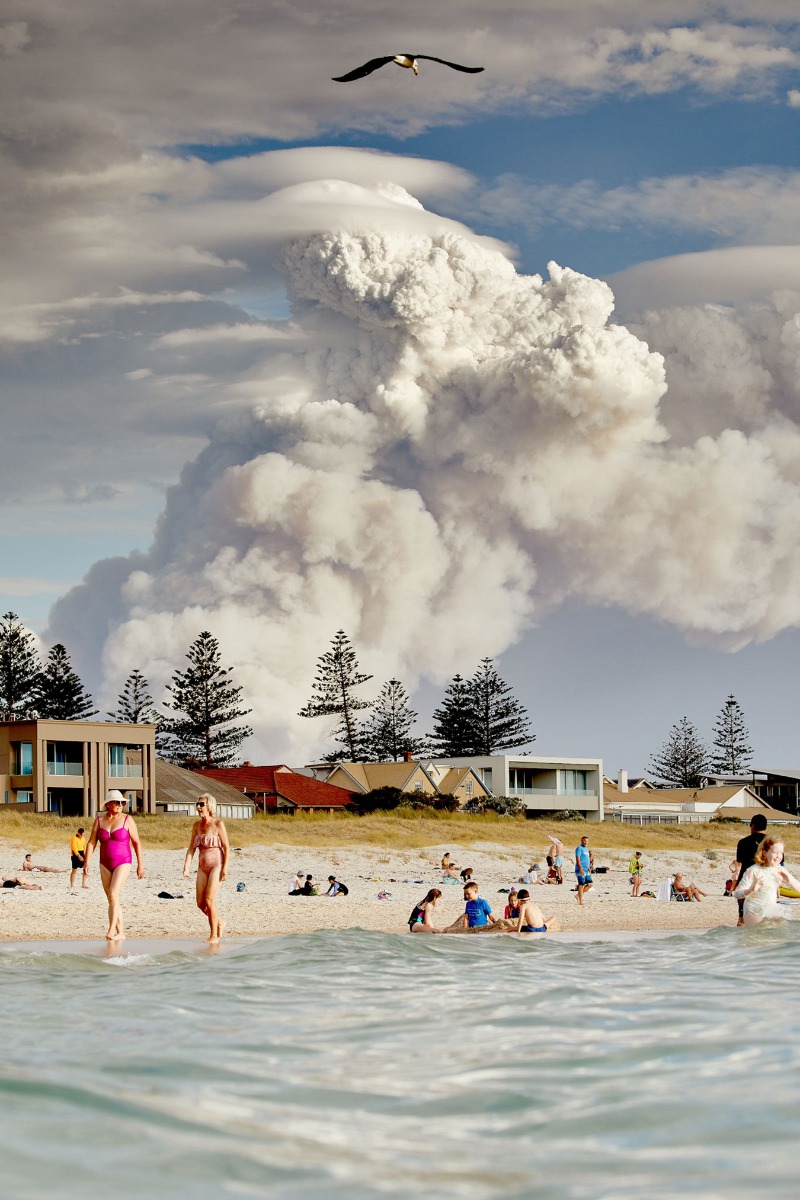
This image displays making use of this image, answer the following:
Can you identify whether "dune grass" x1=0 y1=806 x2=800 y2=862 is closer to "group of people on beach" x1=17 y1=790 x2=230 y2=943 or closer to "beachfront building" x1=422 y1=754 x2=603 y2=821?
"beachfront building" x1=422 y1=754 x2=603 y2=821

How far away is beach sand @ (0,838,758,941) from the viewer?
16.4m

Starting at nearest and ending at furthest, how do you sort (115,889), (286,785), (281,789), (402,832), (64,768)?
(115,889)
(402,832)
(64,768)
(281,789)
(286,785)

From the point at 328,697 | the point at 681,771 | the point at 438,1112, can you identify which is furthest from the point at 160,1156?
the point at 681,771

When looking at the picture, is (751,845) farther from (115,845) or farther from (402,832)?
(402,832)

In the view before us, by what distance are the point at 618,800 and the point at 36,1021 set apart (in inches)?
2583

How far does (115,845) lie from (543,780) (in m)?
53.3

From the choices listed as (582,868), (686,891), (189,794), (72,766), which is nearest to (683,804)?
(189,794)

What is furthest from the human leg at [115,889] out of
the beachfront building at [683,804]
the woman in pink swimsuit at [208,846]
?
the beachfront building at [683,804]

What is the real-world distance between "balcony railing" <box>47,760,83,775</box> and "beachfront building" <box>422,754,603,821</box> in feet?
73.8

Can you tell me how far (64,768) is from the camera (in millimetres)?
Answer: 46500

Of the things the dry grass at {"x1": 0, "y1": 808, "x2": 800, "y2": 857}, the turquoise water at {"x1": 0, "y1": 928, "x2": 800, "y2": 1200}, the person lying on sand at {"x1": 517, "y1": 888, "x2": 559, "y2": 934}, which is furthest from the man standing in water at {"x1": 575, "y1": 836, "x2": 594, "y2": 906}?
the dry grass at {"x1": 0, "y1": 808, "x2": 800, "y2": 857}

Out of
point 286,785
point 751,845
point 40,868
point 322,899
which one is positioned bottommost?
point 322,899

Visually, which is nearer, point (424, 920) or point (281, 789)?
point (424, 920)

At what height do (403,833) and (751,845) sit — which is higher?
(751,845)
